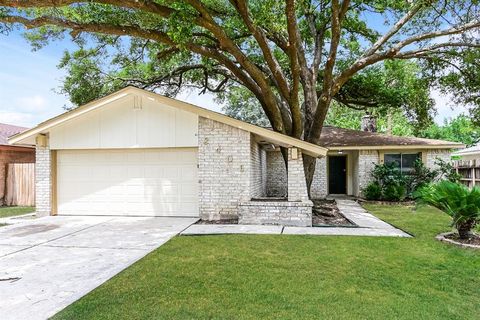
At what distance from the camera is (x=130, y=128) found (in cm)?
988

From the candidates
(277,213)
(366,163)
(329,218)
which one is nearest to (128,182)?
(277,213)

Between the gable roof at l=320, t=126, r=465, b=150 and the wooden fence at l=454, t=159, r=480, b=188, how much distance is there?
1.08 metres

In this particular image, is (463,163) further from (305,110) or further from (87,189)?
(87,189)

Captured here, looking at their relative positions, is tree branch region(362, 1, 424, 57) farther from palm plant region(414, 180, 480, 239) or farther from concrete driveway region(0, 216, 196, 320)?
concrete driveway region(0, 216, 196, 320)

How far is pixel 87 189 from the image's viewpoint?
10477 mm

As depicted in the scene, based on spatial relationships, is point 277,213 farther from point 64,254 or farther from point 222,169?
point 64,254

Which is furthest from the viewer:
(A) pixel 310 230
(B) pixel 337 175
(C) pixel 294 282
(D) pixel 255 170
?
(B) pixel 337 175

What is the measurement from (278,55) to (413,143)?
6.91 m

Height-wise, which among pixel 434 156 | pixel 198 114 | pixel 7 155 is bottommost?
pixel 434 156

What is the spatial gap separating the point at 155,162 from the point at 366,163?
375 inches

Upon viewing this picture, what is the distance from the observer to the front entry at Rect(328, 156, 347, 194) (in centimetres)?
1703

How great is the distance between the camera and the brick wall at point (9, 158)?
13695mm

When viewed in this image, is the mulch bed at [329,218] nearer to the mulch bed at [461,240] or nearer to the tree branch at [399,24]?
the mulch bed at [461,240]

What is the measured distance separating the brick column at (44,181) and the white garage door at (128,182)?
32cm
